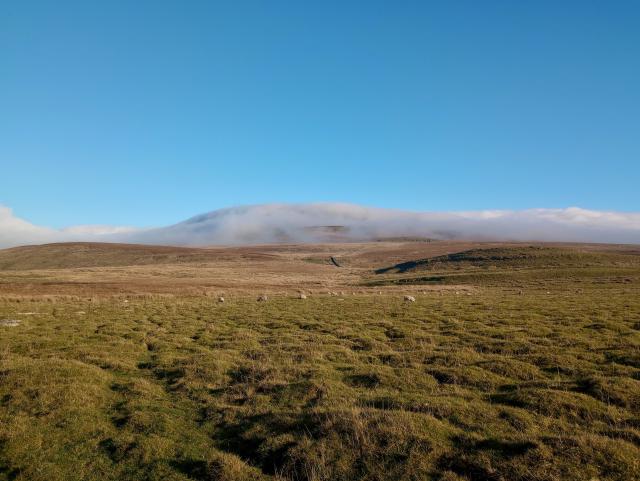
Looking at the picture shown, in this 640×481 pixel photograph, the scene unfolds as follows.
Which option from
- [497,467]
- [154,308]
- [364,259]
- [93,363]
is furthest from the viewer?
[364,259]

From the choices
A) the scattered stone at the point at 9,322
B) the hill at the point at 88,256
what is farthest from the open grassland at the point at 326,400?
→ the hill at the point at 88,256

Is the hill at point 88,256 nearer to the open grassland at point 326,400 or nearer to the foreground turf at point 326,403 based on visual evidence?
the open grassland at point 326,400

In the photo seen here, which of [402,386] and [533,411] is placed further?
[402,386]

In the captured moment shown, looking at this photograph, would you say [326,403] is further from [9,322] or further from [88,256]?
[88,256]

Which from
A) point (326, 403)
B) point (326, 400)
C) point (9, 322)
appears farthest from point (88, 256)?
point (326, 403)

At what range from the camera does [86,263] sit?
521 feet

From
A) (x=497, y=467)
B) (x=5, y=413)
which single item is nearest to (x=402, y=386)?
(x=497, y=467)

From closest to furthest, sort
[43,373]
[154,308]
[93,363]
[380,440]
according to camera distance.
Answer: [380,440], [43,373], [93,363], [154,308]

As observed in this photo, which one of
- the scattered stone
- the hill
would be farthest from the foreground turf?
the hill

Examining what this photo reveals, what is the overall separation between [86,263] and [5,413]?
171 m

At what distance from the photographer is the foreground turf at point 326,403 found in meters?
8.30

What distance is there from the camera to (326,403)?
1110 centimetres

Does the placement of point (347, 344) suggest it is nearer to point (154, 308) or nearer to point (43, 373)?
point (43, 373)

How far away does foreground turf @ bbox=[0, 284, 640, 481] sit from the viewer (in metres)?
8.30
